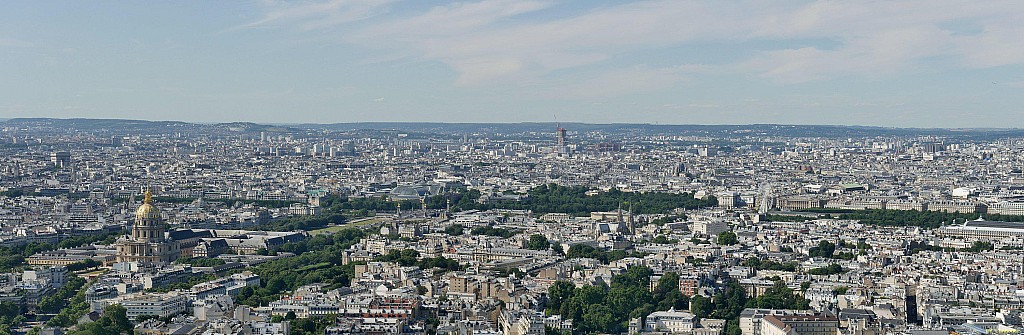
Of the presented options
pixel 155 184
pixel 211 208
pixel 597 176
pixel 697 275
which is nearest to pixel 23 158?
pixel 155 184

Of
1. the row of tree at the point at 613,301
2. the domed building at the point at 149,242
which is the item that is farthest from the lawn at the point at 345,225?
the row of tree at the point at 613,301

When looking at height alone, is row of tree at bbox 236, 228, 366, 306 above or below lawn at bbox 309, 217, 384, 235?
above

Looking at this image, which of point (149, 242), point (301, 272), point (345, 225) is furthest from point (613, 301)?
point (345, 225)

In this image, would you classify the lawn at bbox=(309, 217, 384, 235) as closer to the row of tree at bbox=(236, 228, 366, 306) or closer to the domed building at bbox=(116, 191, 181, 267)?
the row of tree at bbox=(236, 228, 366, 306)

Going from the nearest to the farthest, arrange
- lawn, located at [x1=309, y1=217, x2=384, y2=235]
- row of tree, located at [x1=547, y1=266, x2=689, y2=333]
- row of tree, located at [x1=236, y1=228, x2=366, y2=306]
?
1. row of tree, located at [x1=547, y1=266, x2=689, y2=333]
2. row of tree, located at [x1=236, y1=228, x2=366, y2=306]
3. lawn, located at [x1=309, y1=217, x2=384, y2=235]

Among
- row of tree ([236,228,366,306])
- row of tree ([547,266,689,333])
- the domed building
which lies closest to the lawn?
row of tree ([236,228,366,306])

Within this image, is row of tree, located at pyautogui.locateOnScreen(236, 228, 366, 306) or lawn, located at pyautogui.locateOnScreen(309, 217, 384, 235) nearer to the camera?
row of tree, located at pyautogui.locateOnScreen(236, 228, 366, 306)

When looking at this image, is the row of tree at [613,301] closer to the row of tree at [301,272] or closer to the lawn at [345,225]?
the row of tree at [301,272]

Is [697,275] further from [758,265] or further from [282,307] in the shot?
[282,307]

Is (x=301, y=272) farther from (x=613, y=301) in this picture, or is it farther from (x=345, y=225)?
(x=345, y=225)
